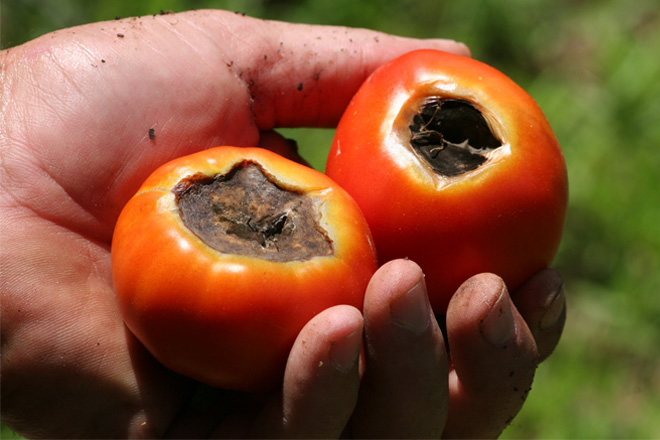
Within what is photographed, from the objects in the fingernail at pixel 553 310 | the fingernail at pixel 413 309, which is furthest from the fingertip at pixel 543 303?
the fingernail at pixel 413 309

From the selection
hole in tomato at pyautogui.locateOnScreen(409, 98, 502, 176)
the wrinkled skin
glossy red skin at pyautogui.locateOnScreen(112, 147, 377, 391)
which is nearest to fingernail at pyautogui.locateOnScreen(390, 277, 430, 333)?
the wrinkled skin

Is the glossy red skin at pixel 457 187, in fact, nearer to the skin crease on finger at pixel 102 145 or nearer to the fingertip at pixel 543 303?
the fingertip at pixel 543 303

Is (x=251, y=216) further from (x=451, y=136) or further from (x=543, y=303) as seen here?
→ (x=543, y=303)

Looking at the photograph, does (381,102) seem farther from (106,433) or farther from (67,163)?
(106,433)

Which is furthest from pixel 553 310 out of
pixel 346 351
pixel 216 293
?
pixel 216 293

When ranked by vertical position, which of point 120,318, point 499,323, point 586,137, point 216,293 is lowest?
point 586,137
